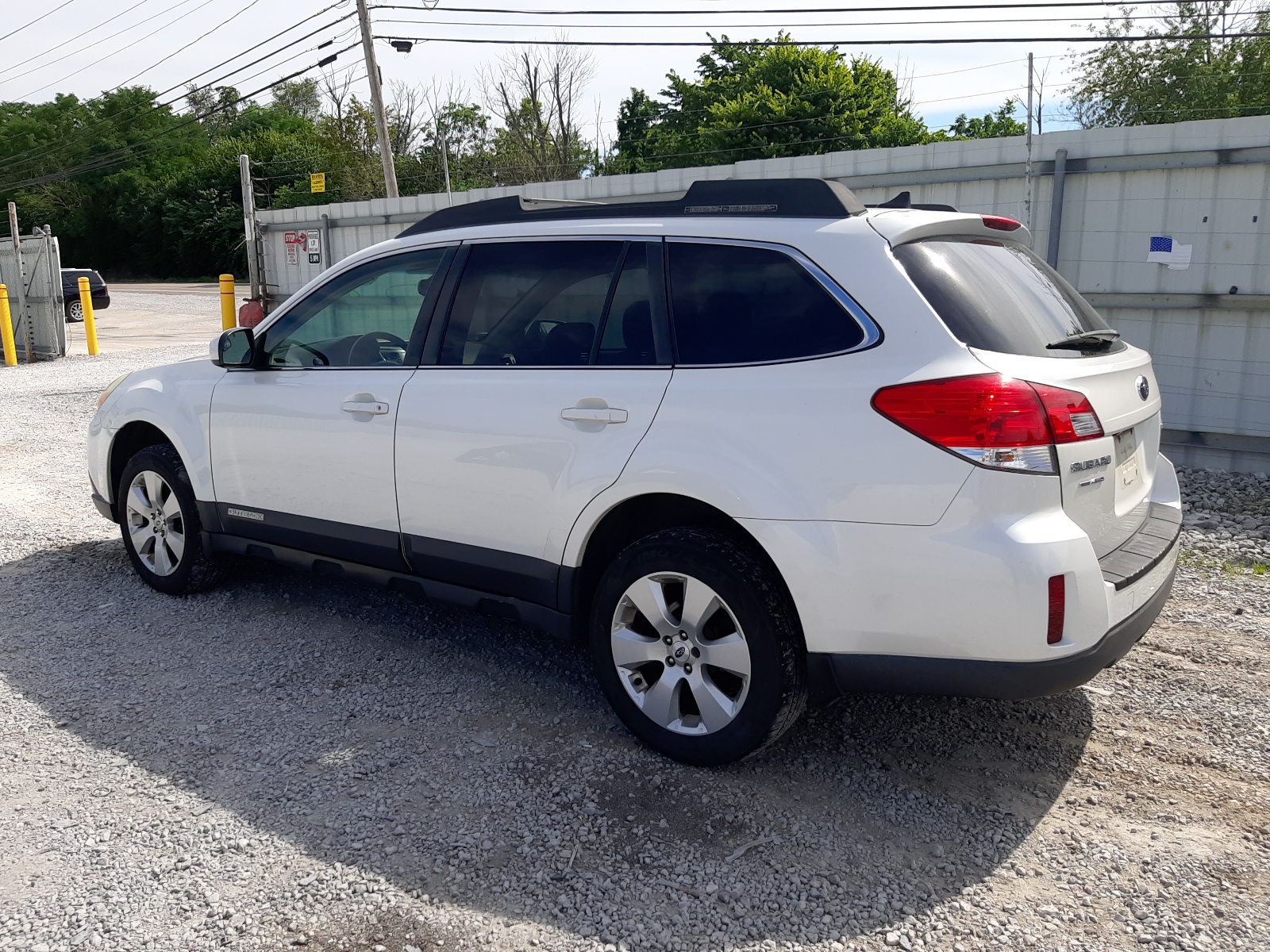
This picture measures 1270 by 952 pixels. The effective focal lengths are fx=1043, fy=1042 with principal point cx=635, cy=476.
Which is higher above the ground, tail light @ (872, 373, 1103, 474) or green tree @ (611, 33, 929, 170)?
green tree @ (611, 33, 929, 170)

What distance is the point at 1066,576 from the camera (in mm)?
2830

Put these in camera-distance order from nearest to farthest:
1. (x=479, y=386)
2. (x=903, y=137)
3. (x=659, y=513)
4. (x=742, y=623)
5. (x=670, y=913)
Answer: (x=670, y=913) < (x=742, y=623) < (x=659, y=513) < (x=479, y=386) < (x=903, y=137)

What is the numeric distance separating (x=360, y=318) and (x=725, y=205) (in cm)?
174

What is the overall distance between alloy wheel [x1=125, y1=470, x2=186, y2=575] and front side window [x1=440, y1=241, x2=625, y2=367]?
6.40 feet

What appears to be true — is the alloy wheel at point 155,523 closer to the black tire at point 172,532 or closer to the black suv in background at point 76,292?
the black tire at point 172,532

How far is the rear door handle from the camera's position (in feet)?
13.5

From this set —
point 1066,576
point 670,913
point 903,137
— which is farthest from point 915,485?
point 903,137

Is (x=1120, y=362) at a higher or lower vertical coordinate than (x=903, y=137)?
lower

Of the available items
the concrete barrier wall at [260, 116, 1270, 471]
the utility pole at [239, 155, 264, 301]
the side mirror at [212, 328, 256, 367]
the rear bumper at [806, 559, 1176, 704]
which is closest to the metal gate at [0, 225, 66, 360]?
the utility pole at [239, 155, 264, 301]

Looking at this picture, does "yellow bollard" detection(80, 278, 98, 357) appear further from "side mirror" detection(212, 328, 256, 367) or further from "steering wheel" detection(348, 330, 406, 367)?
"steering wheel" detection(348, 330, 406, 367)

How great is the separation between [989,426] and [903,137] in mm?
42329

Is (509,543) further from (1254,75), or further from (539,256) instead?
(1254,75)

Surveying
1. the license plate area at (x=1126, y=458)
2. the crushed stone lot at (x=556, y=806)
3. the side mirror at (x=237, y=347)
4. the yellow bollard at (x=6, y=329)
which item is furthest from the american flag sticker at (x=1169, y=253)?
the yellow bollard at (x=6, y=329)

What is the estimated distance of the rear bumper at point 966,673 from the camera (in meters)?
2.89
